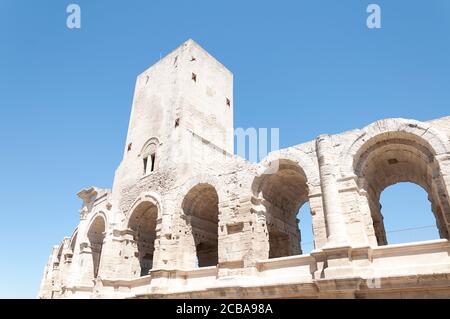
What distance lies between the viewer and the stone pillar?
9648 millimetres

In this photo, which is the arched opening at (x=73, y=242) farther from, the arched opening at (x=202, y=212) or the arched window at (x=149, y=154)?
the arched opening at (x=202, y=212)

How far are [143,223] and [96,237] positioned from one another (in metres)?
4.07

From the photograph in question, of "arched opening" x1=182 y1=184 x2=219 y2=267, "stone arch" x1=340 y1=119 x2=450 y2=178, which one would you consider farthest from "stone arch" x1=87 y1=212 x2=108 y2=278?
"stone arch" x1=340 y1=119 x2=450 y2=178

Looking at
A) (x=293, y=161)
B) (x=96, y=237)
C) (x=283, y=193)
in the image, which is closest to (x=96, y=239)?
(x=96, y=237)

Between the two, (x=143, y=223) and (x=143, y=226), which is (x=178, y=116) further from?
(x=143, y=226)

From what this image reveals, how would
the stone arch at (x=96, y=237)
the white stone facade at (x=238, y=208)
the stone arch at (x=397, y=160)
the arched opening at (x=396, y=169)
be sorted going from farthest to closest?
1. the stone arch at (x=96, y=237)
2. the arched opening at (x=396, y=169)
3. the stone arch at (x=397, y=160)
4. the white stone facade at (x=238, y=208)

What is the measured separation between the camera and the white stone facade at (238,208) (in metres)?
9.27

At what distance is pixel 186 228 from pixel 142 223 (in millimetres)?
3550

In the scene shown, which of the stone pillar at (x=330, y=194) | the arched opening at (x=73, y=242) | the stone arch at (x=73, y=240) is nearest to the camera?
the stone pillar at (x=330, y=194)

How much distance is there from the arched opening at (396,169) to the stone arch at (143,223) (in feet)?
29.4

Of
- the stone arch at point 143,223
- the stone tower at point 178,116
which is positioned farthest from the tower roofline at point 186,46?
the stone arch at point 143,223
